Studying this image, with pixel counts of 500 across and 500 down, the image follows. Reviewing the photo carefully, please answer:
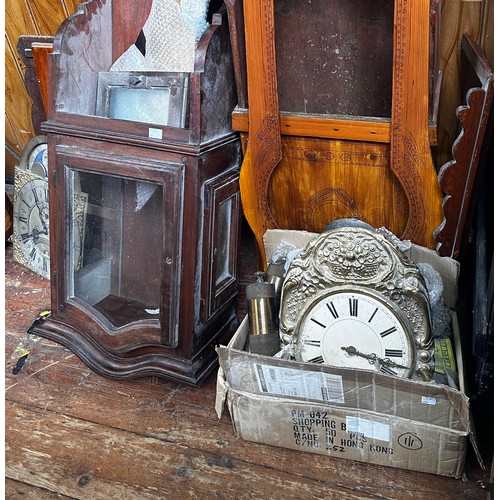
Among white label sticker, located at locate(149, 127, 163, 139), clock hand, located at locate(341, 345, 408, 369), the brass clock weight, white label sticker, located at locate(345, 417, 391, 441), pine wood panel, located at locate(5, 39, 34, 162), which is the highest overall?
pine wood panel, located at locate(5, 39, 34, 162)

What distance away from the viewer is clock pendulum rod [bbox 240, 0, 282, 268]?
5.52 ft

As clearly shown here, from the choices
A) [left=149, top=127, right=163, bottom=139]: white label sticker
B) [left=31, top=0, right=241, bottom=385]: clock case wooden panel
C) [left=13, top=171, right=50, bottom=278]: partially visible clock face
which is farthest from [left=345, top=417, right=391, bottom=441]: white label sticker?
[left=13, top=171, right=50, bottom=278]: partially visible clock face

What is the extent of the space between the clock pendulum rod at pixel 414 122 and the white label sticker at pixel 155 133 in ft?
2.06

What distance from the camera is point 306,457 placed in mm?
1530

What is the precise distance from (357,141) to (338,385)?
0.70 m

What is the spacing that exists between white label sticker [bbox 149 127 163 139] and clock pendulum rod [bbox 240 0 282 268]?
0.91 ft

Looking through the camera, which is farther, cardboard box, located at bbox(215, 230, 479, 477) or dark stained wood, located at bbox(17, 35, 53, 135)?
dark stained wood, located at bbox(17, 35, 53, 135)

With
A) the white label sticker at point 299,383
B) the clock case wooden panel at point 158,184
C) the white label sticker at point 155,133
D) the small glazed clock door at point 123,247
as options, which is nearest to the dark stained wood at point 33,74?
the clock case wooden panel at point 158,184

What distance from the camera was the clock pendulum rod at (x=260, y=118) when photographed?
168 cm

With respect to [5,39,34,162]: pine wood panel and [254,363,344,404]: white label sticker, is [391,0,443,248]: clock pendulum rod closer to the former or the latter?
[254,363,344,404]: white label sticker

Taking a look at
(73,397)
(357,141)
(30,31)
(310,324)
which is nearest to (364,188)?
(357,141)

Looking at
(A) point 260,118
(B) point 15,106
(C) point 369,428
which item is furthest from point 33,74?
(C) point 369,428

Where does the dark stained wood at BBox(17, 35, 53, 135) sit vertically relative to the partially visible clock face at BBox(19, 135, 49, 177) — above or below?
above

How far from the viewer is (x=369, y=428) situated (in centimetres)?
145
